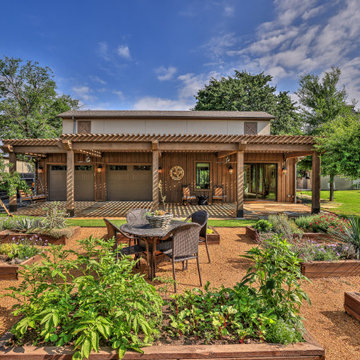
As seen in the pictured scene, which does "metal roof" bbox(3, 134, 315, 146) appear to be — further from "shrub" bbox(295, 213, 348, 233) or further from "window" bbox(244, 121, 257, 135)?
Answer: "window" bbox(244, 121, 257, 135)

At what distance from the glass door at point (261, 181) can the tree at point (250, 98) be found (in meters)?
11.4

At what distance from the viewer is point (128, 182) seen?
13.5m

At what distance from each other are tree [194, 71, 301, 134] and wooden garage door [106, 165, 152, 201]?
14.3 m

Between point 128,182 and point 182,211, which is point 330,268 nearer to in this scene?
point 182,211

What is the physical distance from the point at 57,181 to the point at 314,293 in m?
14.0

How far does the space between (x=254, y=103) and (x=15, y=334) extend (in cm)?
2648

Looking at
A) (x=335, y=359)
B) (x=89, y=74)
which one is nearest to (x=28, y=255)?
(x=335, y=359)

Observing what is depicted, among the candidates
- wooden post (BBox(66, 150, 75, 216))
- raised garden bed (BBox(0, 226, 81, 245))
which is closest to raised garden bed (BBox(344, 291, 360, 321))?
raised garden bed (BBox(0, 226, 81, 245))

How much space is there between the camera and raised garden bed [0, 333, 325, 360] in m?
1.69

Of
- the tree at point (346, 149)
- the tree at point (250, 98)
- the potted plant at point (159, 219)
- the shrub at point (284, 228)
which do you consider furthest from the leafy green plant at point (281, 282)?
the tree at point (250, 98)

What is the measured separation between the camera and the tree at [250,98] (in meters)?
24.0

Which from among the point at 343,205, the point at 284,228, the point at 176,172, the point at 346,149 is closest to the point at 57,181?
the point at 176,172

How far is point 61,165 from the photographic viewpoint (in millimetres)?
13359

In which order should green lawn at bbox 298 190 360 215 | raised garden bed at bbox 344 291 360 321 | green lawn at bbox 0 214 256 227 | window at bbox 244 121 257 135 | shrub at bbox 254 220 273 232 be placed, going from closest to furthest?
raised garden bed at bbox 344 291 360 321
shrub at bbox 254 220 273 232
green lawn at bbox 0 214 256 227
green lawn at bbox 298 190 360 215
window at bbox 244 121 257 135
